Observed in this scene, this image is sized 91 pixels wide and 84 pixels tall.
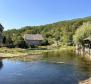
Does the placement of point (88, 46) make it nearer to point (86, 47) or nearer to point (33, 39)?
point (86, 47)

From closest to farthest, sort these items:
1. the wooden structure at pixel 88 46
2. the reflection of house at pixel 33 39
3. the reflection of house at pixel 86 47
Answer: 1. the wooden structure at pixel 88 46
2. the reflection of house at pixel 86 47
3. the reflection of house at pixel 33 39

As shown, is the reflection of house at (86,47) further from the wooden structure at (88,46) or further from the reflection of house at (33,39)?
the reflection of house at (33,39)

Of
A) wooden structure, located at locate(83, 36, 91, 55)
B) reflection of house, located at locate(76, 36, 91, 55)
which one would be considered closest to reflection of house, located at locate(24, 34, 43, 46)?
reflection of house, located at locate(76, 36, 91, 55)

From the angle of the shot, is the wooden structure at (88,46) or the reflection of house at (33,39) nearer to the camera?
the wooden structure at (88,46)

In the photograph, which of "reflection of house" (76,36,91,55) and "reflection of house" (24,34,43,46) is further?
"reflection of house" (24,34,43,46)

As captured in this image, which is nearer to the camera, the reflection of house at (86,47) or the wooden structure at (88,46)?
the wooden structure at (88,46)

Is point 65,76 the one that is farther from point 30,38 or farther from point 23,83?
point 30,38

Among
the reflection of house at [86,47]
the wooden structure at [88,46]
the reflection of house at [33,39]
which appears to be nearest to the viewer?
the wooden structure at [88,46]

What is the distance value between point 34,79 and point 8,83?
443cm

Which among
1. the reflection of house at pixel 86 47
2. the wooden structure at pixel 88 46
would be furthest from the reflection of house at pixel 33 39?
the wooden structure at pixel 88 46

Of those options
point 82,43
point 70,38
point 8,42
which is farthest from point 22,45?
point 70,38

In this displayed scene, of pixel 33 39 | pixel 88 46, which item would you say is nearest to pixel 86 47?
pixel 88 46

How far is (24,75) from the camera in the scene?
41.0 m

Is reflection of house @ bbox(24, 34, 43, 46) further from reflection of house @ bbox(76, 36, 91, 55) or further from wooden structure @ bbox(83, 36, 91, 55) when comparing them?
wooden structure @ bbox(83, 36, 91, 55)
